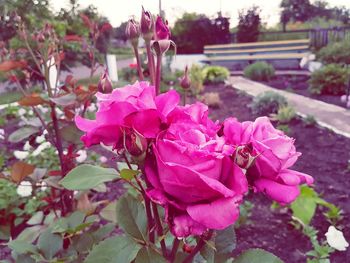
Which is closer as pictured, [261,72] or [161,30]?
[161,30]

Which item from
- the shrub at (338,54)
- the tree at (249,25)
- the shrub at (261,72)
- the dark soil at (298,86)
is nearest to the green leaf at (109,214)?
the dark soil at (298,86)

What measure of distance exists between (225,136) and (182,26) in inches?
529

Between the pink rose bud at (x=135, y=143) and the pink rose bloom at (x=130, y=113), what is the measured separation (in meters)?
0.01

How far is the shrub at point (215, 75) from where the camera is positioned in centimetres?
824

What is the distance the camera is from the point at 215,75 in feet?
28.2

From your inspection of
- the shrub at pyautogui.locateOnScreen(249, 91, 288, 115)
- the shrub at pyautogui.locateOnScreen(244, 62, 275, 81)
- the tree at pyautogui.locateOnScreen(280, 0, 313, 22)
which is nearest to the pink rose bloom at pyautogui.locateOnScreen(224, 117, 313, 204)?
the shrub at pyautogui.locateOnScreen(249, 91, 288, 115)

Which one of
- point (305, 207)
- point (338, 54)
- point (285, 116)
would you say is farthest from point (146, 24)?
point (338, 54)

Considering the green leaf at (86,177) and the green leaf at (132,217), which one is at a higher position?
the green leaf at (86,177)

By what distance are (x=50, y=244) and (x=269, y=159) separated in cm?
78

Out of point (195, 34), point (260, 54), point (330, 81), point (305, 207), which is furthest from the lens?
point (195, 34)

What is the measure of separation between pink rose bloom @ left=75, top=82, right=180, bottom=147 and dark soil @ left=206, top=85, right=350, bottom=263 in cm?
163

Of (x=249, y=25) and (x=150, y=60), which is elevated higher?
(x=249, y=25)

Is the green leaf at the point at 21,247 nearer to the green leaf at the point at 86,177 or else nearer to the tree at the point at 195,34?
the green leaf at the point at 86,177

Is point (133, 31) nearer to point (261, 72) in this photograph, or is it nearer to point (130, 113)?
point (130, 113)
